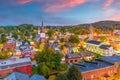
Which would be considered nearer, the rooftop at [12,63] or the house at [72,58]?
the rooftop at [12,63]

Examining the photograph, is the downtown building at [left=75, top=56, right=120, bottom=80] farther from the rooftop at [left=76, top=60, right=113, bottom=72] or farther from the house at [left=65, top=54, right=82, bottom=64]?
the house at [left=65, top=54, right=82, bottom=64]

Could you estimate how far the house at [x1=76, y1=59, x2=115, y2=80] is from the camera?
25106 mm

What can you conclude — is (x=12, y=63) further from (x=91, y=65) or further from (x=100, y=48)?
(x=100, y=48)

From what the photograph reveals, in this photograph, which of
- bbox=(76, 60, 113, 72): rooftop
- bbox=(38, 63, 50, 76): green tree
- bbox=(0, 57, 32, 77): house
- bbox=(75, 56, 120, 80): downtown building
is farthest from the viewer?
bbox=(0, 57, 32, 77): house

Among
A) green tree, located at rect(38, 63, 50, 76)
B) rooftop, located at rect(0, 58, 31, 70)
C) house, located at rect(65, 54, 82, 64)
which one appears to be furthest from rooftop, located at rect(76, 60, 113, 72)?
house, located at rect(65, 54, 82, 64)

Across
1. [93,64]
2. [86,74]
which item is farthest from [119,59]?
[86,74]

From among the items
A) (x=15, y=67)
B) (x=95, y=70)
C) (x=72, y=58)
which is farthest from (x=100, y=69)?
(x=15, y=67)


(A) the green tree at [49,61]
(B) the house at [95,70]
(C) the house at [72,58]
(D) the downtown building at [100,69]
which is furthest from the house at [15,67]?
(C) the house at [72,58]

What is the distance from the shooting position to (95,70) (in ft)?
Result: 84.5

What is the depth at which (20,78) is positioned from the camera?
2255 cm

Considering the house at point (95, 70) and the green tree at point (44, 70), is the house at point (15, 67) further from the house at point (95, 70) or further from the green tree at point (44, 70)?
the house at point (95, 70)

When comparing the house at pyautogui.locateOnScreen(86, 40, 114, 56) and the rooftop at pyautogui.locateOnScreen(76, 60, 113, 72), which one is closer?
the rooftop at pyautogui.locateOnScreen(76, 60, 113, 72)

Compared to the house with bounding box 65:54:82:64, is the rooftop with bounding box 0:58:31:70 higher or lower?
higher

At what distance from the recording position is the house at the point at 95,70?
82.4 ft
